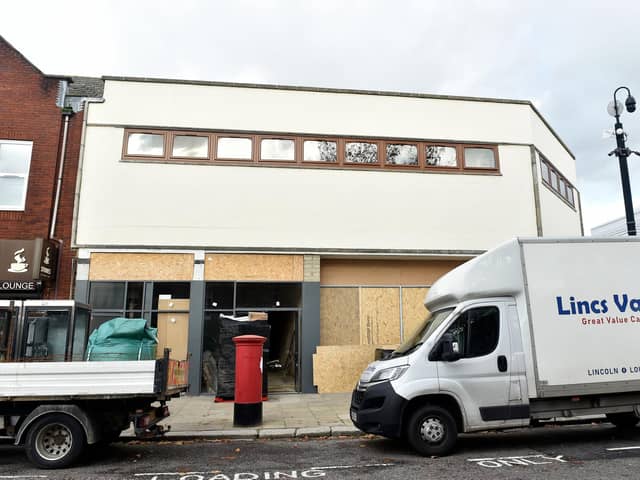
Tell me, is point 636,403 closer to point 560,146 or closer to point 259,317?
point 259,317

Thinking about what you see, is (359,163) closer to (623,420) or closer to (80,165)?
(80,165)

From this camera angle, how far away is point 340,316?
47.7 feet

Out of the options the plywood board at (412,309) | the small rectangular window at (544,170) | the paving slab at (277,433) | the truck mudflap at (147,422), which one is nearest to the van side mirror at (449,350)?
the paving slab at (277,433)

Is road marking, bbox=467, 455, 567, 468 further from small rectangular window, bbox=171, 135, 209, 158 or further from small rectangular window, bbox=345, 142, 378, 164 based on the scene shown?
small rectangular window, bbox=171, 135, 209, 158

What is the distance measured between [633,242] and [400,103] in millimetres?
9099

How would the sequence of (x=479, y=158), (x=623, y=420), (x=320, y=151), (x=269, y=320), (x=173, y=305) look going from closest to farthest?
1. (x=623, y=420)
2. (x=173, y=305)
3. (x=269, y=320)
4. (x=320, y=151)
5. (x=479, y=158)

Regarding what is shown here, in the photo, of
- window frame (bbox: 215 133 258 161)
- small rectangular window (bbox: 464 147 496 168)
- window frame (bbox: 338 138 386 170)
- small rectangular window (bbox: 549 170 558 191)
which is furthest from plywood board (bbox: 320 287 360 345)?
small rectangular window (bbox: 549 170 558 191)

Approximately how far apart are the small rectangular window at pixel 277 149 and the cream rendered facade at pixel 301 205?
10.5 inches

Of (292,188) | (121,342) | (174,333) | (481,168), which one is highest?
(481,168)

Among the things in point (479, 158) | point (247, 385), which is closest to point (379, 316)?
point (479, 158)

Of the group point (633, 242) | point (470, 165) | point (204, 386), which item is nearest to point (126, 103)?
point (204, 386)

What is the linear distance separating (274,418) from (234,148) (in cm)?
790

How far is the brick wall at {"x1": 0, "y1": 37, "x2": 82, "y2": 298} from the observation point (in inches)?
538

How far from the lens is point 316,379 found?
13.6 metres
